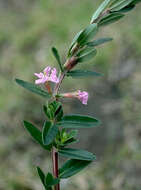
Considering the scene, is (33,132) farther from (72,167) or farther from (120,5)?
(120,5)

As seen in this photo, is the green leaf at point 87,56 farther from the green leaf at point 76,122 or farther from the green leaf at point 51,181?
the green leaf at point 51,181

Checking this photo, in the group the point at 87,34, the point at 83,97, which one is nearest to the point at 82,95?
the point at 83,97

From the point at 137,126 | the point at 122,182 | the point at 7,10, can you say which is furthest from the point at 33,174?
the point at 7,10

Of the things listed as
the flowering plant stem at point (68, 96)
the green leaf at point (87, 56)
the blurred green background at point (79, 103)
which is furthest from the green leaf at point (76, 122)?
the blurred green background at point (79, 103)

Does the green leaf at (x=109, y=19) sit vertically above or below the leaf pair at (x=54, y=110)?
above

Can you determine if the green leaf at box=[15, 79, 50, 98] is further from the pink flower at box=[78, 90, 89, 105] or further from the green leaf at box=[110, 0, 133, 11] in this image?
the green leaf at box=[110, 0, 133, 11]

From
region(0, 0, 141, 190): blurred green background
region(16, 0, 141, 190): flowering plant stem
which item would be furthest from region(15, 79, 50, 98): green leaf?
region(0, 0, 141, 190): blurred green background

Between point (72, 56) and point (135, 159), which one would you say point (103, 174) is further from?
point (72, 56)

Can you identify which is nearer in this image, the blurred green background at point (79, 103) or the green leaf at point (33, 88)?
the green leaf at point (33, 88)
